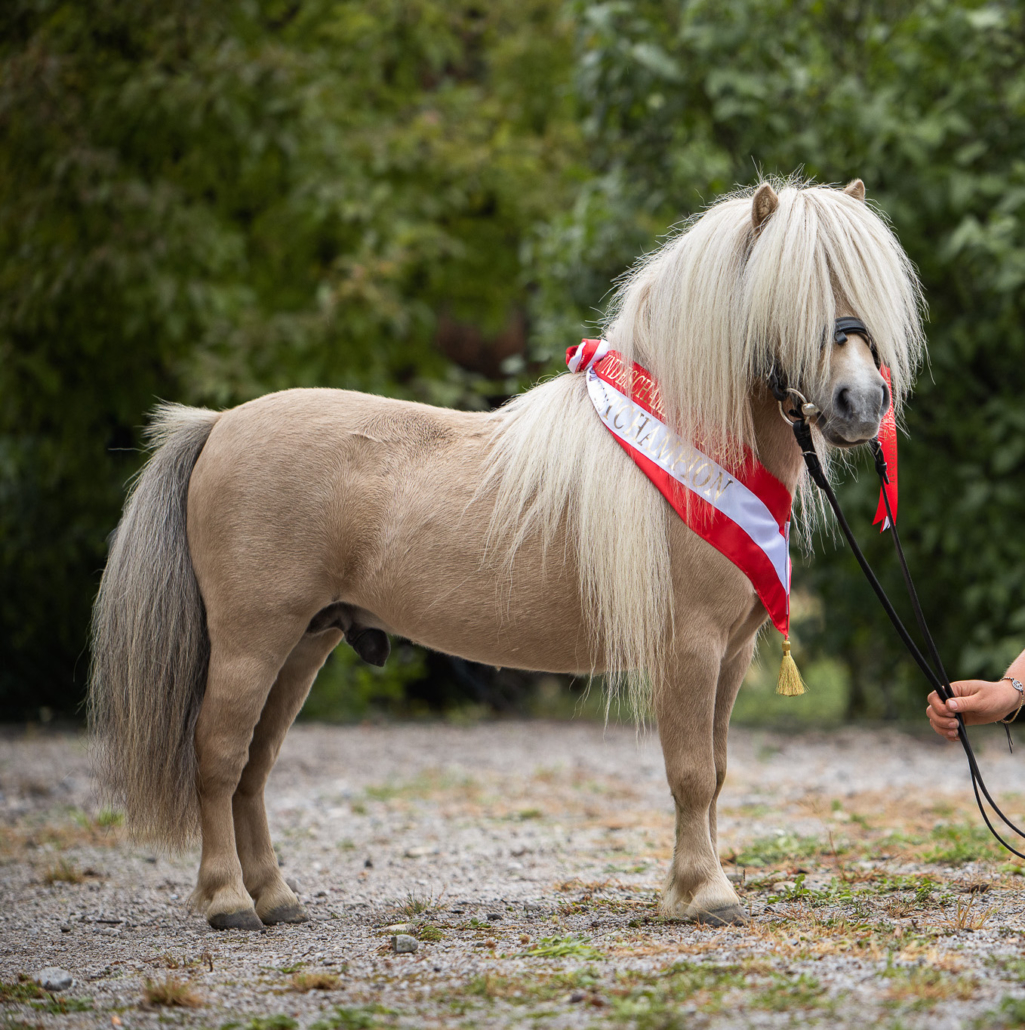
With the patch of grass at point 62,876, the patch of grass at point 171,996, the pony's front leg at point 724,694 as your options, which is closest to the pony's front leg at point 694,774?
the pony's front leg at point 724,694

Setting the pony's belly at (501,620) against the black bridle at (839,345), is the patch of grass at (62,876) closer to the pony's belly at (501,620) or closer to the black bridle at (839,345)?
the pony's belly at (501,620)

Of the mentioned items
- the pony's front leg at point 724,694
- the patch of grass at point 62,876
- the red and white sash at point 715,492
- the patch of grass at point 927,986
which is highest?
the red and white sash at point 715,492

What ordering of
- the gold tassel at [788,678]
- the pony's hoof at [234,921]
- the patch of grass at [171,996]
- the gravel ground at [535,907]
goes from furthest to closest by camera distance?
1. the pony's hoof at [234,921]
2. the gold tassel at [788,678]
3. the patch of grass at [171,996]
4. the gravel ground at [535,907]

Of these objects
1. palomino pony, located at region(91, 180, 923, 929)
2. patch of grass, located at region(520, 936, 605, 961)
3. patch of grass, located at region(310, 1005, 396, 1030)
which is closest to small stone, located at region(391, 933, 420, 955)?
patch of grass, located at region(520, 936, 605, 961)

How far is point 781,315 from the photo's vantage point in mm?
2912

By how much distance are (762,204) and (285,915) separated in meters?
2.61

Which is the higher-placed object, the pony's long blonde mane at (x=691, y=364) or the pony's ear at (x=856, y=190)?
the pony's ear at (x=856, y=190)

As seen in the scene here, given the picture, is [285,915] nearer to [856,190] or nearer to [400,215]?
[856,190]

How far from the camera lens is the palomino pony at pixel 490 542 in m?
2.99

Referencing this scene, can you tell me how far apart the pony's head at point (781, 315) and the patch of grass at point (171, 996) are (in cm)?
193

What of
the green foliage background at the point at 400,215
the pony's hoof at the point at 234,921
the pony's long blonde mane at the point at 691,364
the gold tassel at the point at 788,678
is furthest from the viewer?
the green foliage background at the point at 400,215

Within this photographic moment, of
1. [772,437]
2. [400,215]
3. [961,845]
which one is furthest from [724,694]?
[400,215]

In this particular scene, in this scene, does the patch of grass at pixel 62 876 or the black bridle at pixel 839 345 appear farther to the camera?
the patch of grass at pixel 62 876

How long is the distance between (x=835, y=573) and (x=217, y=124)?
18.3 feet
